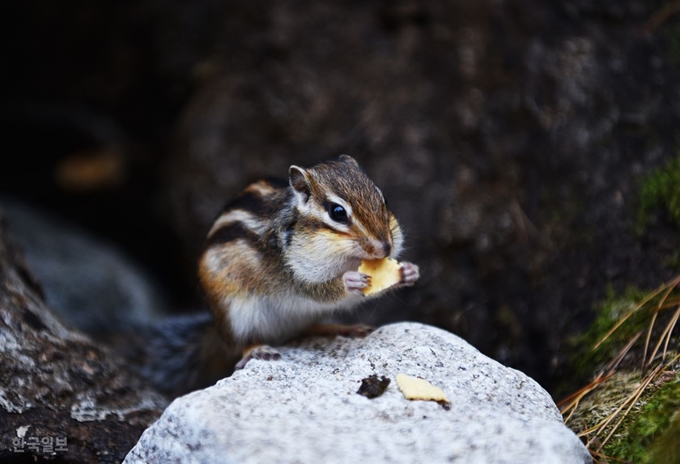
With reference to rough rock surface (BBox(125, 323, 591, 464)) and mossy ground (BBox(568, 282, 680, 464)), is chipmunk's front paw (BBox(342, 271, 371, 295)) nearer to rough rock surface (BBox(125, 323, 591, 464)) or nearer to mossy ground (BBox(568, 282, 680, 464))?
rough rock surface (BBox(125, 323, 591, 464))

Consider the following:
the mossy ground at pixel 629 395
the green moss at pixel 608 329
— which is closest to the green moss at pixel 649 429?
the mossy ground at pixel 629 395

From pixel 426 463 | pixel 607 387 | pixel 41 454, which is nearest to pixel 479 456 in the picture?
pixel 426 463

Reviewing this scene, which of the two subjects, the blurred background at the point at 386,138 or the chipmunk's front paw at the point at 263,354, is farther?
the blurred background at the point at 386,138

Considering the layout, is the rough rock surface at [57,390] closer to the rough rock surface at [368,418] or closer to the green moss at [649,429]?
the rough rock surface at [368,418]

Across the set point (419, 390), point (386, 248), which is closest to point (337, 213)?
point (386, 248)

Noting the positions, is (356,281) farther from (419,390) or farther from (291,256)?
(419,390)

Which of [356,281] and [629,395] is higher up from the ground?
[356,281]
